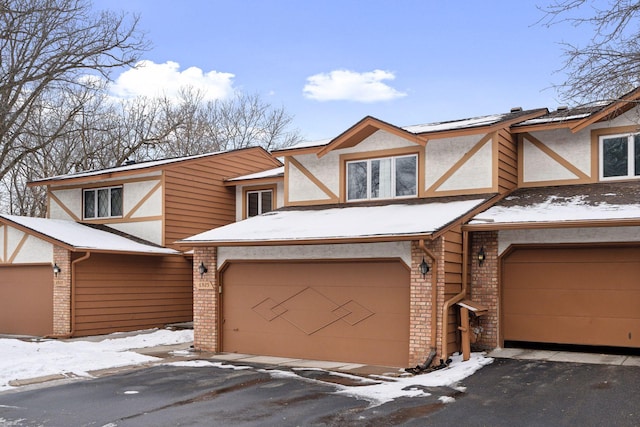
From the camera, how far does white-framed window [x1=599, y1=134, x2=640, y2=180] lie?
13352 millimetres

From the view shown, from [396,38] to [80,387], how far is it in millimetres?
14709

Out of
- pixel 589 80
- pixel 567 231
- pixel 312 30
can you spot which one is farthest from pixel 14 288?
pixel 589 80

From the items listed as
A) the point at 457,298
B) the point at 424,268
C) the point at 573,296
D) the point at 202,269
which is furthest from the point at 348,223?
the point at 573,296

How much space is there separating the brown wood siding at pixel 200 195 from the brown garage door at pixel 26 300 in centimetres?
369

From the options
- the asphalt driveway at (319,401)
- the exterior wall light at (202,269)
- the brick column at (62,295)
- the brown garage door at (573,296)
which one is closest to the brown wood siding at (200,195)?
the brick column at (62,295)

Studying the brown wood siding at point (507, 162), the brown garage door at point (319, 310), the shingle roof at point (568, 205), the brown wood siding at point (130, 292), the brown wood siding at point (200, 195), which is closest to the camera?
the shingle roof at point (568, 205)

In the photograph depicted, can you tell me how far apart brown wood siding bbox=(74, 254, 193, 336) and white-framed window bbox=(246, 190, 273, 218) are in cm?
280

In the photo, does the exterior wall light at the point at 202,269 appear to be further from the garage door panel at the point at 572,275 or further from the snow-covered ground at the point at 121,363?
the garage door panel at the point at 572,275

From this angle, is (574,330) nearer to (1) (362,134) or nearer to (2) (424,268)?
(2) (424,268)

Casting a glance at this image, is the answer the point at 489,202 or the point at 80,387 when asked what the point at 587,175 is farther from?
the point at 80,387

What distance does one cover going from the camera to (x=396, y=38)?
2052 cm

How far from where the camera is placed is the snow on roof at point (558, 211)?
11195 millimetres

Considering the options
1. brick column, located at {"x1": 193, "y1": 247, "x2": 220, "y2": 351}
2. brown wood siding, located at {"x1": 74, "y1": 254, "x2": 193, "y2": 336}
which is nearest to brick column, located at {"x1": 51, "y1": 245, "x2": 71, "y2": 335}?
brown wood siding, located at {"x1": 74, "y1": 254, "x2": 193, "y2": 336}

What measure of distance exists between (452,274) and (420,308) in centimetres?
107
